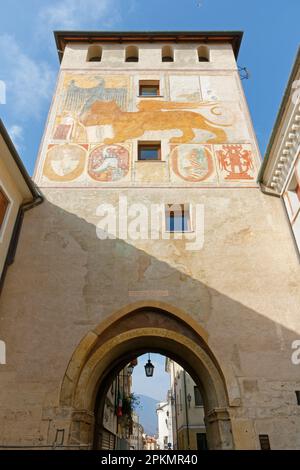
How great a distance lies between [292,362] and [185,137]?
640cm

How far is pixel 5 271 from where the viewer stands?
6.80 m

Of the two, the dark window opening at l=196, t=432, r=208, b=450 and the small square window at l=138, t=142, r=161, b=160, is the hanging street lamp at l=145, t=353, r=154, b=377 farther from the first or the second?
the dark window opening at l=196, t=432, r=208, b=450

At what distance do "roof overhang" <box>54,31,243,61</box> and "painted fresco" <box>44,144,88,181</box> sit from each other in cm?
647

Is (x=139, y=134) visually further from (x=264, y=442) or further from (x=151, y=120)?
(x=264, y=442)

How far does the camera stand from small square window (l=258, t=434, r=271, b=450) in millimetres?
5213

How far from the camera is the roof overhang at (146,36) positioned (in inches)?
496

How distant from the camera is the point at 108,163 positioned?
861 cm

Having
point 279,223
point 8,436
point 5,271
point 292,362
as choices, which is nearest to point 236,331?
point 292,362

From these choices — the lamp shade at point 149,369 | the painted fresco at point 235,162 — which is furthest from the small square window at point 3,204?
the painted fresco at point 235,162

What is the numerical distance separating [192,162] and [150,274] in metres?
3.55

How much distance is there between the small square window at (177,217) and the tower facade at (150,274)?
3 cm

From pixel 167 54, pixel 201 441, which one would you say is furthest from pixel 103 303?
pixel 201 441
